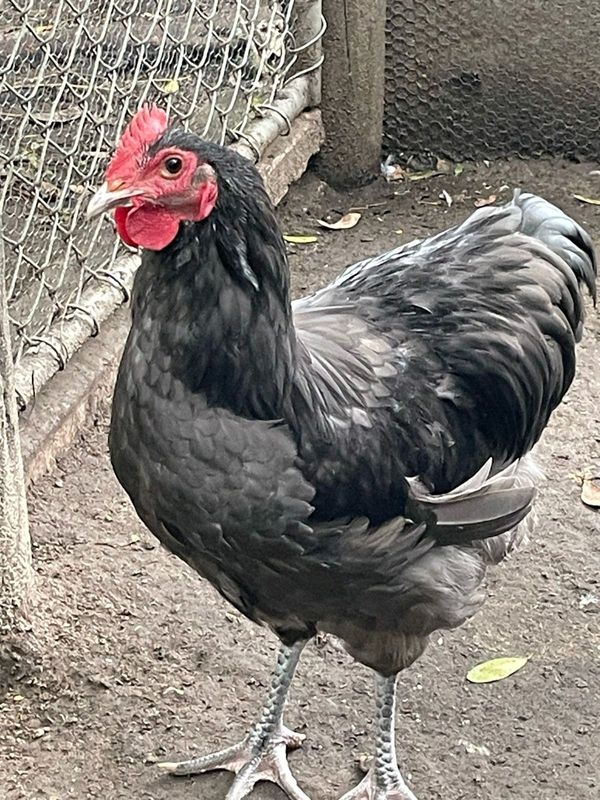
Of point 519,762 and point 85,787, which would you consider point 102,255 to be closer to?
point 85,787

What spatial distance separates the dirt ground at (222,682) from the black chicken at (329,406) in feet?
0.44

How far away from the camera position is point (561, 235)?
2951 millimetres

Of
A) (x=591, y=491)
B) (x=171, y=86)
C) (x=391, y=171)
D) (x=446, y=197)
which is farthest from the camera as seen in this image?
(x=391, y=171)

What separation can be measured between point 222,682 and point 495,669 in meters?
0.71

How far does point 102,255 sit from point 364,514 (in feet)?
6.79

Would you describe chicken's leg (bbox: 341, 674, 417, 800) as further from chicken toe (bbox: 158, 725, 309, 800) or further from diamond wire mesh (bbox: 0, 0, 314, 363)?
diamond wire mesh (bbox: 0, 0, 314, 363)

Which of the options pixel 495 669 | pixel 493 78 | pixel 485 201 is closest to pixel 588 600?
pixel 495 669

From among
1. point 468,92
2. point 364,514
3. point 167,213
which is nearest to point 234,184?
point 167,213

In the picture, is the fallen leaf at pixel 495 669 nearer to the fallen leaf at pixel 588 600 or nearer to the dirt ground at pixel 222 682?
the dirt ground at pixel 222 682

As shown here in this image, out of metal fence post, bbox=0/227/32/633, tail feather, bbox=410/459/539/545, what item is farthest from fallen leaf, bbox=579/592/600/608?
metal fence post, bbox=0/227/32/633

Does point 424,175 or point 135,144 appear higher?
point 135,144

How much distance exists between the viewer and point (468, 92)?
17.5 feet

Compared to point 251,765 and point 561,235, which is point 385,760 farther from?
point 561,235

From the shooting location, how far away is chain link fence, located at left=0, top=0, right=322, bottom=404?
12.6 ft
